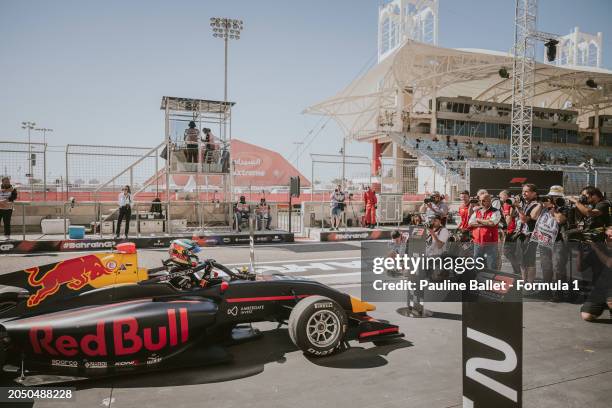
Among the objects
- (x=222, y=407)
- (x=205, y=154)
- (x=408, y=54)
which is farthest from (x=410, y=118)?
(x=222, y=407)

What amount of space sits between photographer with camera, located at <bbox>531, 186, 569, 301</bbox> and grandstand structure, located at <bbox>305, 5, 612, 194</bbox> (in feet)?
101

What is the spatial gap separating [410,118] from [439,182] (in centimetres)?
2649

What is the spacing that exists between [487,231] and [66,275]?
631cm

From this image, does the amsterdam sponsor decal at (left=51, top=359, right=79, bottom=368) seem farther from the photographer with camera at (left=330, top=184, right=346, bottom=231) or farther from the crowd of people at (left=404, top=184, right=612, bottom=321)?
the photographer with camera at (left=330, top=184, right=346, bottom=231)

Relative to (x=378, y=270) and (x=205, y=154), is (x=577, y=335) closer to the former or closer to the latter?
(x=378, y=270)

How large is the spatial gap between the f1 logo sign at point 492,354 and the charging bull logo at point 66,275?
348 cm

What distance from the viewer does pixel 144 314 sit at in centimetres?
370

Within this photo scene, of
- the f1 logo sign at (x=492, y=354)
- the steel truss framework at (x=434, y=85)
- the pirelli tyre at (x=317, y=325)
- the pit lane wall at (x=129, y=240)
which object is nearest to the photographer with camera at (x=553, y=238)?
the pirelli tyre at (x=317, y=325)

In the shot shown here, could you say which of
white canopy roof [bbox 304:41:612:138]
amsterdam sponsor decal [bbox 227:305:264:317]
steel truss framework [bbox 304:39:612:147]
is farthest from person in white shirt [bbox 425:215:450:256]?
white canopy roof [bbox 304:41:612:138]

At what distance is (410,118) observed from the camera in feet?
156

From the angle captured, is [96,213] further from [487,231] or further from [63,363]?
[487,231]

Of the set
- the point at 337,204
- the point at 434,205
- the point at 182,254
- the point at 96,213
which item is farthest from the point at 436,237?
the point at 96,213

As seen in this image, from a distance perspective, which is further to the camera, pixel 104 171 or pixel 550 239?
pixel 104 171

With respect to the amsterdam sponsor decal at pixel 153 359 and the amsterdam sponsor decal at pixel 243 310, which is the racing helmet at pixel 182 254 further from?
the amsterdam sponsor decal at pixel 153 359
